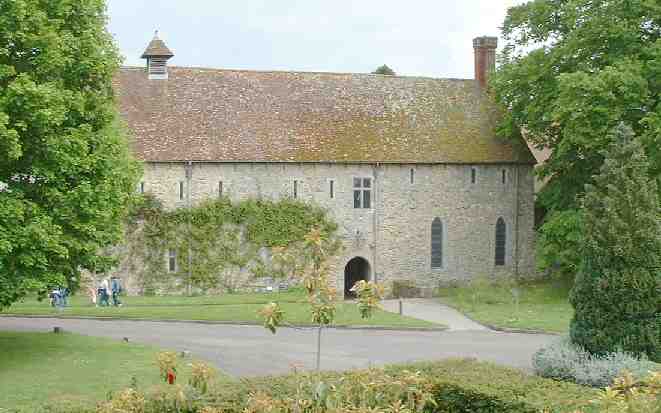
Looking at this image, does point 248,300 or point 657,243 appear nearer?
point 657,243

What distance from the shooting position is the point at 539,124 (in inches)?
1500

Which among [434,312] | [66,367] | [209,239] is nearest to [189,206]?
[209,239]

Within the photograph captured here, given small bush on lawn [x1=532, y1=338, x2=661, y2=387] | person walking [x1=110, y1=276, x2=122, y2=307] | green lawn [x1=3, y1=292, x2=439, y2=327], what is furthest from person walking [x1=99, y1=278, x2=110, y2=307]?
small bush on lawn [x1=532, y1=338, x2=661, y2=387]

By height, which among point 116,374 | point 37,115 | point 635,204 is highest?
point 37,115

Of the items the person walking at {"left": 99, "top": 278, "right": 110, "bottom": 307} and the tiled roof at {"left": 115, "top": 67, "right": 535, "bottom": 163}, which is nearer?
the person walking at {"left": 99, "top": 278, "right": 110, "bottom": 307}

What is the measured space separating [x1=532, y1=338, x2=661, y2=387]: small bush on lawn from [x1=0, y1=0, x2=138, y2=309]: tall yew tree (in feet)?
39.2

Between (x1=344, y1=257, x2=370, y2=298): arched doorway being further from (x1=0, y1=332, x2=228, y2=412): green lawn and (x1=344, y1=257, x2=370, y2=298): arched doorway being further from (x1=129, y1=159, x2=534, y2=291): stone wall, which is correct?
(x1=0, y1=332, x2=228, y2=412): green lawn

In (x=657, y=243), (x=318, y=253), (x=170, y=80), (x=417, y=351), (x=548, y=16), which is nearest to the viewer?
(x=318, y=253)

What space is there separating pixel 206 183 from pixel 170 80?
18.1 feet

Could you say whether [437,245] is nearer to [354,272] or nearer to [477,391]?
[354,272]

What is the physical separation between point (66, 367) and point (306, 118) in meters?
21.0

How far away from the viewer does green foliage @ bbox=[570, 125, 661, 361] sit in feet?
69.5

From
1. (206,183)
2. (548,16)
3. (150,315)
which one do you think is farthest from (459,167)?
(150,315)

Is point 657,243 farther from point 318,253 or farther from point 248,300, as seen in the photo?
point 248,300
